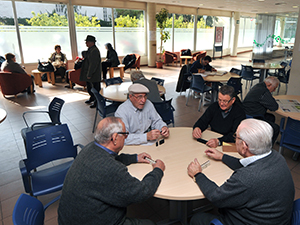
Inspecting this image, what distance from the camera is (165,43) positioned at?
47.1ft

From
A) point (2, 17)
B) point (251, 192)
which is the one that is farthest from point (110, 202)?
point (2, 17)

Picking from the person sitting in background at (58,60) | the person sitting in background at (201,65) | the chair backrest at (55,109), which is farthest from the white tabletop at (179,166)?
the person sitting in background at (58,60)

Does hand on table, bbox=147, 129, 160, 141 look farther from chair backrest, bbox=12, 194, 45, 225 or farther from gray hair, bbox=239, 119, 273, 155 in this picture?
chair backrest, bbox=12, 194, 45, 225

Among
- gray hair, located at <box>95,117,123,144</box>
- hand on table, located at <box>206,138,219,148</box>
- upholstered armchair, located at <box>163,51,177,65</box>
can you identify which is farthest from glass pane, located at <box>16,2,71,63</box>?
gray hair, located at <box>95,117,123,144</box>

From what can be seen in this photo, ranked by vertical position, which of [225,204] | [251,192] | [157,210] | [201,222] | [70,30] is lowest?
[157,210]

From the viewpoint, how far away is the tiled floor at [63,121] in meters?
2.69

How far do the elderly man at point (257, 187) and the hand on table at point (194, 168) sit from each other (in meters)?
0.21

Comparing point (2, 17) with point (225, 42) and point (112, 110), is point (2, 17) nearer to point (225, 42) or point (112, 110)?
point (112, 110)

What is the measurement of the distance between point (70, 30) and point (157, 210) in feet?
32.8

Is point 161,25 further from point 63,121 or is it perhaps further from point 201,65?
point 63,121

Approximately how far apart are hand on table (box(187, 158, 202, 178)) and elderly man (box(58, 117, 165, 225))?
1.33 feet

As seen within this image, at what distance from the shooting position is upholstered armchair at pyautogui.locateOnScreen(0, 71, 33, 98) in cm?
703

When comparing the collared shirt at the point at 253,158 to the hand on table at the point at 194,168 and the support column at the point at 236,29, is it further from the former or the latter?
the support column at the point at 236,29

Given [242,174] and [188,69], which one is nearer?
[242,174]
